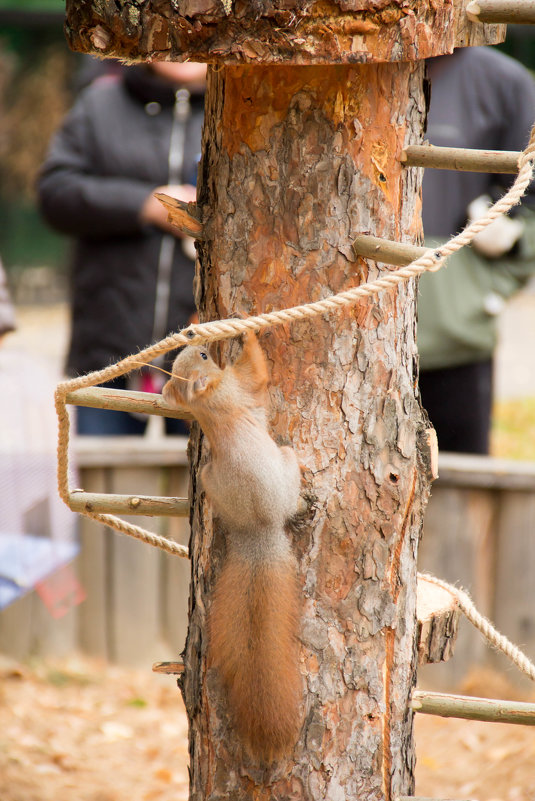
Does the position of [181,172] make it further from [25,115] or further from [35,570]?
[25,115]

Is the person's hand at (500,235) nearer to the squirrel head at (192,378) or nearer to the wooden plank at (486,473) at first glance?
the wooden plank at (486,473)

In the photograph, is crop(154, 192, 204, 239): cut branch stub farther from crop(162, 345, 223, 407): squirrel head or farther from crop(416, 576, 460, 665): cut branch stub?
crop(416, 576, 460, 665): cut branch stub

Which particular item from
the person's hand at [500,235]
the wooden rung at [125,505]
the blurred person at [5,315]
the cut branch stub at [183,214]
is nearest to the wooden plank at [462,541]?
the person's hand at [500,235]

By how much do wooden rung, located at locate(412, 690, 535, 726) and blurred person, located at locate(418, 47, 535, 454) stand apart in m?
1.52

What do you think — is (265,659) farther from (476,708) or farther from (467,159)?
(467,159)

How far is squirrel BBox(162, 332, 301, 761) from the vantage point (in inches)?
61.9

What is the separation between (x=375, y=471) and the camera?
159cm

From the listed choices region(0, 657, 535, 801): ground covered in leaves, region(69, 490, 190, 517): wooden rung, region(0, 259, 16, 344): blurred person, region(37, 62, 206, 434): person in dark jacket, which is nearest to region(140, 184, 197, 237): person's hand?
region(37, 62, 206, 434): person in dark jacket

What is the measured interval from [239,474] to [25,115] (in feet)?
26.0

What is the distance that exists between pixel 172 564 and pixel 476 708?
2.09 meters

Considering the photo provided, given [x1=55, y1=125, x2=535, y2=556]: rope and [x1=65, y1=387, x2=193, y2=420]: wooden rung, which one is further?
[x1=65, y1=387, x2=193, y2=420]: wooden rung

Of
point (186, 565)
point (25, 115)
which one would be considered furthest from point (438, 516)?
point (25, 115)

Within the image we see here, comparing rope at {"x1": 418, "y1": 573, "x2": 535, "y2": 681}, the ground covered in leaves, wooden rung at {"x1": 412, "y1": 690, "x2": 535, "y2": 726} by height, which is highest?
rope at {"x1": 418, "y1": 573, "x2": 535, "y2": 681}

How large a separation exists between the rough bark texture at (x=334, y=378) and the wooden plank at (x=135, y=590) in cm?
198
